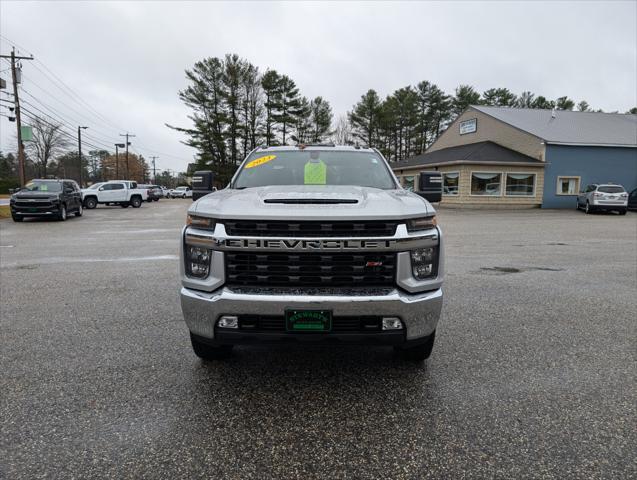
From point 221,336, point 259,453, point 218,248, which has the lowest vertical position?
point 259,453

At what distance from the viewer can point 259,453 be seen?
2.34 metres

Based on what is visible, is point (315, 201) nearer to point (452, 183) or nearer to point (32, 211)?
point (32, 211)

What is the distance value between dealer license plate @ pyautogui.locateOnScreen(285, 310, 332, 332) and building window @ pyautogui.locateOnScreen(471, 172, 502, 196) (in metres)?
26.8

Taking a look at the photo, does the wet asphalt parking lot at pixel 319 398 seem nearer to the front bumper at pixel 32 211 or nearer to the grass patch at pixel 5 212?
the front bumper at pixel 32 211

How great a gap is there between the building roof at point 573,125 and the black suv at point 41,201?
28175mm

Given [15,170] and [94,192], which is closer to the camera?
[94,192]

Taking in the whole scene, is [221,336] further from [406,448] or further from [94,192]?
[94,192]

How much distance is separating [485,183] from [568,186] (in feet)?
19.9

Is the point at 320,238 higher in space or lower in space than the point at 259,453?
higher

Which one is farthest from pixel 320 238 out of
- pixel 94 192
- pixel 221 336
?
pixel 94 192

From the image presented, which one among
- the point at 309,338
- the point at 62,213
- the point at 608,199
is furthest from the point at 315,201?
the point at 608,199

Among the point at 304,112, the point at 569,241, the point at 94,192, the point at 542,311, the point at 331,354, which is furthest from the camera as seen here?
the point at 304,112

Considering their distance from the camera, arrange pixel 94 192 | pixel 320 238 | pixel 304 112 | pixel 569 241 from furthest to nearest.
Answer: pixel 304 112 → pixel 94 192 → pixel 569 241 → pixel 320 238

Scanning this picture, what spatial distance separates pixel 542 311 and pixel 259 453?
408 centimetres
